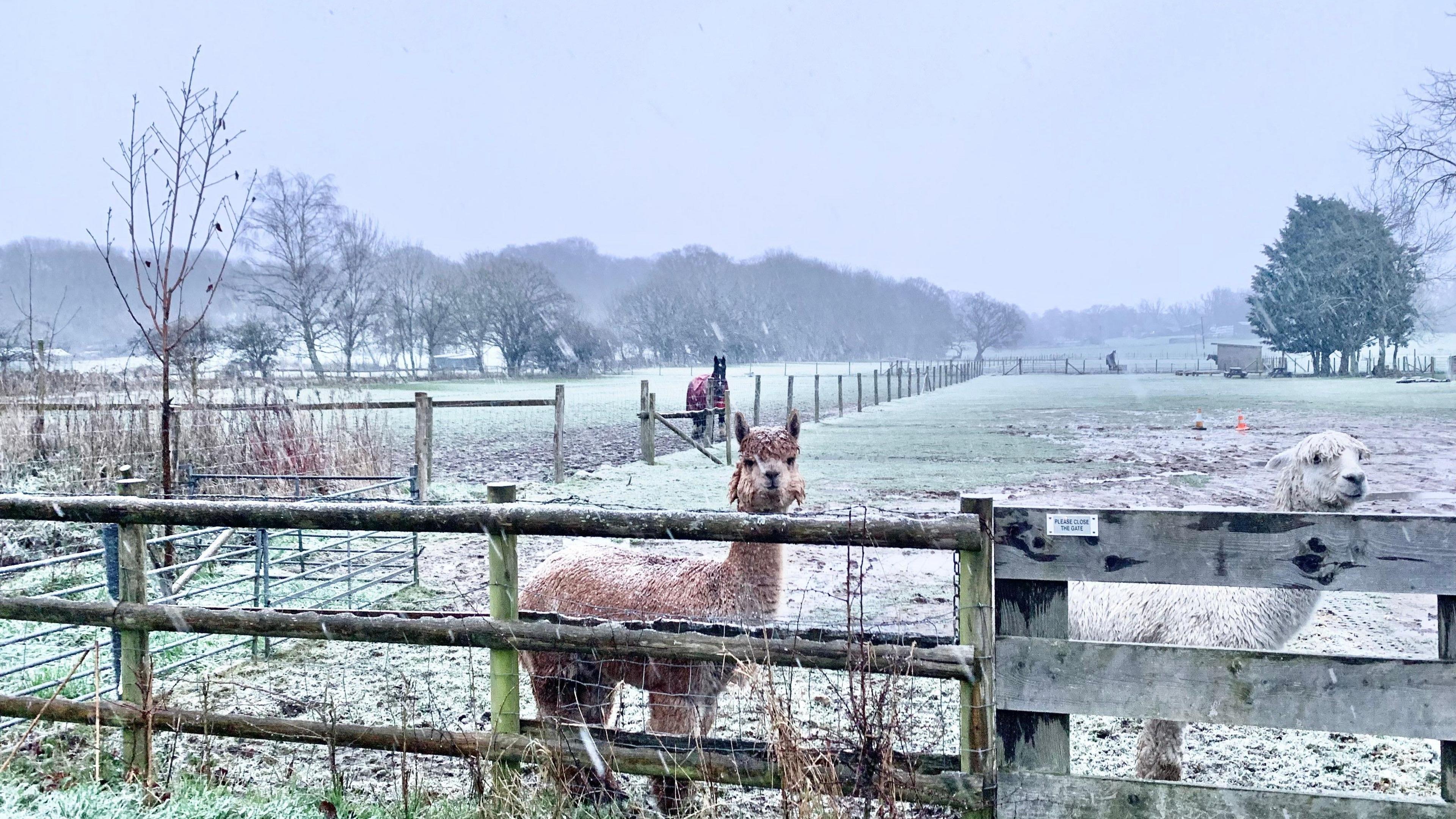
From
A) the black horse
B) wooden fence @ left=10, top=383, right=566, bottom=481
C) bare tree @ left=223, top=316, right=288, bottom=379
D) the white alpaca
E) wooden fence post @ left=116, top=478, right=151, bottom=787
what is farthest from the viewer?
bare tree @ left=223, top=316, right=288, bottom=379

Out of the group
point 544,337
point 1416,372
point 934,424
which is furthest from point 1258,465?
point 1416,372

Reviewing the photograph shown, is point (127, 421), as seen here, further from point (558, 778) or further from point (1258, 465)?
point (1258, 465)

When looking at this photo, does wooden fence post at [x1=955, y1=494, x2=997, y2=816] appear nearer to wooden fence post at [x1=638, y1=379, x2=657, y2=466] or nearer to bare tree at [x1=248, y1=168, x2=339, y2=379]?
wooden fence post at [x1=638, y1=379, x2=657, y2=466]

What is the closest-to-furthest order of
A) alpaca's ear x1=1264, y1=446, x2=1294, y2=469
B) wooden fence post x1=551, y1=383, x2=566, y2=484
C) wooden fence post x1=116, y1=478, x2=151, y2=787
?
1. wooden fence post x1=116, y1=478, x2=151, y2=787
2. alpaca's ear x1=1264, y1=446, x2=1294, y2=469
3. wooden fence post x1=551, y1=383, x2=566, y2=484

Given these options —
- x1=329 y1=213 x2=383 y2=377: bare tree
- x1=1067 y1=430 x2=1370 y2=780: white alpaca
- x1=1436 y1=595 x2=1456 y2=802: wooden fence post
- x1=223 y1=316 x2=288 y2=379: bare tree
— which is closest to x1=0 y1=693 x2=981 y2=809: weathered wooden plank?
x1=1436 y1=595 x2=1456 y2=802: wooden fence post

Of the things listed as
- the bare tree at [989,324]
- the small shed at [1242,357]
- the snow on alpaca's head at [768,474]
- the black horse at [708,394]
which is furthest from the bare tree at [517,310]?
the bare tree at [989,324]

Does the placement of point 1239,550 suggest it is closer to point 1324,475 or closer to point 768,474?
point 768,474

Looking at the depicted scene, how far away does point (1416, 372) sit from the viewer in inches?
2200

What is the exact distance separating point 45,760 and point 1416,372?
68541 mm

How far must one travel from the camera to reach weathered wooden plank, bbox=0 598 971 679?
2986 millimetres

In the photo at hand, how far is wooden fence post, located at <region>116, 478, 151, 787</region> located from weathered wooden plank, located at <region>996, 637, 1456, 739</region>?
10.5ft

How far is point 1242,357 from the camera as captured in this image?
71438mm

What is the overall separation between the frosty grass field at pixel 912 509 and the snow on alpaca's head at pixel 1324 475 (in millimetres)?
917

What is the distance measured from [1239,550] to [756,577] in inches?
77.6
